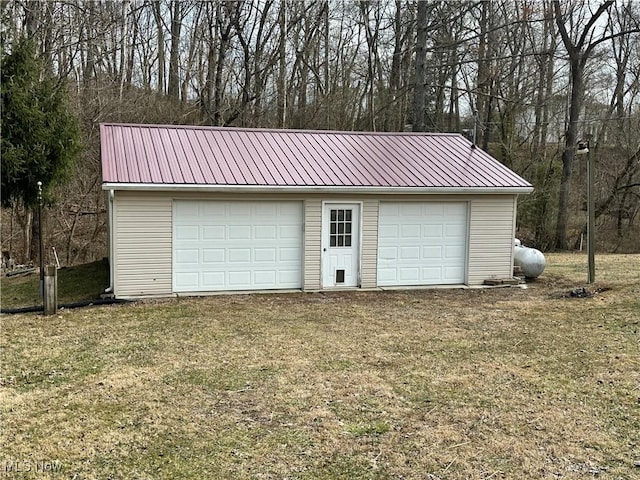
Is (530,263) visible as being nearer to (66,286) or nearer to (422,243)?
(422,243)

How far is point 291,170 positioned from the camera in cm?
1102

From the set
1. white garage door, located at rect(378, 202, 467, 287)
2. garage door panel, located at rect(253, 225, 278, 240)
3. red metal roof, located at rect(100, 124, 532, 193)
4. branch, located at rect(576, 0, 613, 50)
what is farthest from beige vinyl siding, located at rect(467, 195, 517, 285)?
branch, located at rect(576, 0, 613, 50)

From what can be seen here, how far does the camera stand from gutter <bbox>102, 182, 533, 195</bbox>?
31.8 ft

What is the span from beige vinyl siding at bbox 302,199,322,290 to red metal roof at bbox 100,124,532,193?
498mm

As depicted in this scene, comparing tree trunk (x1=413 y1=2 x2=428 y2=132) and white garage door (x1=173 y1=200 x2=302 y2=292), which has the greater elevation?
tree trunk (x1=413 y1=2 x2=428 y2=132)

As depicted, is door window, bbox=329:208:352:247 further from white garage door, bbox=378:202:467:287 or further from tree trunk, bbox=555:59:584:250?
tree trunk, bbox=555:59:584:250

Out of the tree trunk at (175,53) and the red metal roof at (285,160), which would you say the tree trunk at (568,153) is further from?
the tree trunk at (175,53)

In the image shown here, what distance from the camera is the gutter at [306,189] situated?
970cm

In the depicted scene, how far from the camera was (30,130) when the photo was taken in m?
11.6

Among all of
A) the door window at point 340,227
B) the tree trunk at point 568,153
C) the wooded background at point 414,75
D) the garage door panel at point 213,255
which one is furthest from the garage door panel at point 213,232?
the tree trunk at point 568,153

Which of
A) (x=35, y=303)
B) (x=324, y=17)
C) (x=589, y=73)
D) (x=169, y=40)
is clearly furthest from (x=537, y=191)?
(x=35, y=303)

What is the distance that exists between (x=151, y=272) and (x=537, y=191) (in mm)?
16402

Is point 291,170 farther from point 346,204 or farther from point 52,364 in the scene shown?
point 52,364

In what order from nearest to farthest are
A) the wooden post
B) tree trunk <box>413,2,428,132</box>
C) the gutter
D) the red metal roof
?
the wooden post < the gutter < the red metal roof < tree trunk <box>413,2,428,132</box>
